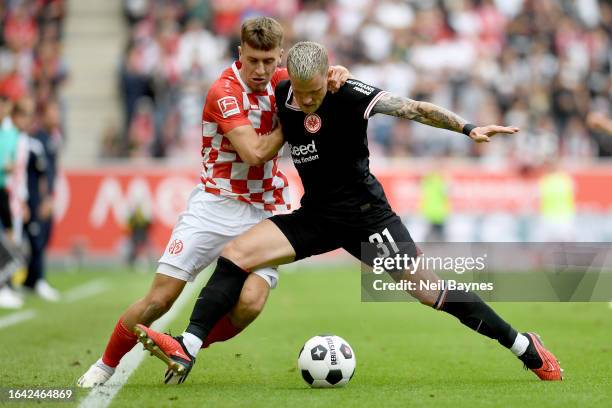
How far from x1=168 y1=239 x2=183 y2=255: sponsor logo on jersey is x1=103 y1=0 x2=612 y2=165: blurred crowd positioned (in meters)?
14.7

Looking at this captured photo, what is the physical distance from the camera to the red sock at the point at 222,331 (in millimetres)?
7453

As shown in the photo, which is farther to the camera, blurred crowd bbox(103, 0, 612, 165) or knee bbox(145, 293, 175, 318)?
blurred crowd bbox(103, 0, 612, 165)

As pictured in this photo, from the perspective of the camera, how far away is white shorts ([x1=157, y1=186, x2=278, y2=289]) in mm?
7238

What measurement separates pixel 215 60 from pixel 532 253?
906cm

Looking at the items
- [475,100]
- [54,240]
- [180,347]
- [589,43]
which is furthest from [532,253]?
[180,347]

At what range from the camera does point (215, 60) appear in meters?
23.7

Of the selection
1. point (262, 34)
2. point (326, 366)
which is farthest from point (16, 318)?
point (262, 34)

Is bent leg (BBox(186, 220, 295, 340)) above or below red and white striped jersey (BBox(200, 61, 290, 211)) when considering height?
below

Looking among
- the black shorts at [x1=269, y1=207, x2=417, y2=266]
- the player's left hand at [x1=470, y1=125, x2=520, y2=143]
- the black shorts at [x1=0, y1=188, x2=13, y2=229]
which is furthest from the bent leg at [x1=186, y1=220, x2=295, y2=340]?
the black shorts at [x1=0, y1=188, x2=13, y2=229]

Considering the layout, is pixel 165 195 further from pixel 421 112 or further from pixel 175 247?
pixel 421 112

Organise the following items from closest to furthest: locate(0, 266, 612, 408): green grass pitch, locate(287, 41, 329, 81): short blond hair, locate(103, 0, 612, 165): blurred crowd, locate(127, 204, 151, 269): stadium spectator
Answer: locate(0, 266, 612, 408): green grass pitch < locate(287, 41, 329, 81): short blond hair < locate(127, 204, 151, 269): stadium spectator < locate(103, 0, 612, 165): blurred crowd

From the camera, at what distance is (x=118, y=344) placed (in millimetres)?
7305

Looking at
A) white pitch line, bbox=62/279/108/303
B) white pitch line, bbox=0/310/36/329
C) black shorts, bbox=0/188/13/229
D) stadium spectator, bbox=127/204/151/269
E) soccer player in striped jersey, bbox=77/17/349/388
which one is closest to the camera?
soccer player in striped jersey, bbox=77/17/349/388

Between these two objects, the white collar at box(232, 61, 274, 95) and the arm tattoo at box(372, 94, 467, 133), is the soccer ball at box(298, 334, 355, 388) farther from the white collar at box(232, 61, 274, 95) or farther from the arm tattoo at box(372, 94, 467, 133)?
the white collar at box(232, 61, 274, 95)
